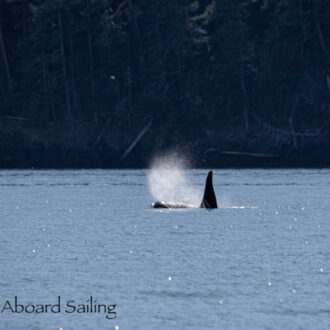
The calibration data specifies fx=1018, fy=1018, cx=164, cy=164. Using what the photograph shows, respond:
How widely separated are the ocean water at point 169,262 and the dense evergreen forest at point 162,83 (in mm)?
56079

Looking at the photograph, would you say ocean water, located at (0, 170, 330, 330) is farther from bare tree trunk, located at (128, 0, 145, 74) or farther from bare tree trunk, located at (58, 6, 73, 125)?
bare tree trunk, located at (128, 0, 145, 74)

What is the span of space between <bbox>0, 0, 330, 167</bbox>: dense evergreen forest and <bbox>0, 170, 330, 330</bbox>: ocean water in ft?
184

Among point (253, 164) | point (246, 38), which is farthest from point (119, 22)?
point (253, 164)

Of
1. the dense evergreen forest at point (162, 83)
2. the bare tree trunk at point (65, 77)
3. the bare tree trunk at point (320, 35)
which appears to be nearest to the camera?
the bare tree trunk at point (65, 77)

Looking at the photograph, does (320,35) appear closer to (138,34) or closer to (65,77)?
(138,34)

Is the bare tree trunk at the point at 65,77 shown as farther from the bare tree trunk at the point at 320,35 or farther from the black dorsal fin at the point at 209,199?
the black dorsal fin at the point at 209,199

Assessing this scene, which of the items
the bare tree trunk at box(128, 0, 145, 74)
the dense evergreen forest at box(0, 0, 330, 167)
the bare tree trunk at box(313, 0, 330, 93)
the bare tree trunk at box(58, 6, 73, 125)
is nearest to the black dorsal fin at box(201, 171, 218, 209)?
the dense evergreen forest at box(0, 0, 330, 167)

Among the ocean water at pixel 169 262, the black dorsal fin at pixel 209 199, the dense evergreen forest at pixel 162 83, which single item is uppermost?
the dense evergreen forest at pixel 162 83

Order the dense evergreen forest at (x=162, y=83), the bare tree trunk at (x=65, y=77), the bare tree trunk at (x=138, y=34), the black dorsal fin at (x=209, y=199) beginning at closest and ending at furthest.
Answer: the black dorsal fin at (x=209, y=199) < the bare tree trunk at (x=65, y=77) < the dense evergreen forest at (x=162, y=83) < the bare tree trunk at (x=138, y=34)

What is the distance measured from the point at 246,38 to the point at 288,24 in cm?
643

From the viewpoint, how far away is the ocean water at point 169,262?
2817cm

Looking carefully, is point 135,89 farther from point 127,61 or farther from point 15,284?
point 15,284

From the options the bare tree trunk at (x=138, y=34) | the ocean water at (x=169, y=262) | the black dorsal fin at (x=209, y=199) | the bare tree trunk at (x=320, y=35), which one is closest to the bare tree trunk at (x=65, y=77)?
the bare tree trunk at (x=138, y=34)

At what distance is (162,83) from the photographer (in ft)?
440
